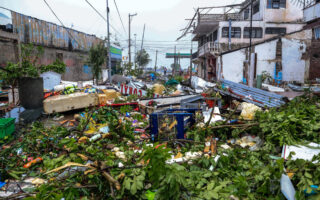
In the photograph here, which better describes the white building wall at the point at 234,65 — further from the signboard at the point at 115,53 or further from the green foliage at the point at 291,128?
the signboard at the point at 115,53

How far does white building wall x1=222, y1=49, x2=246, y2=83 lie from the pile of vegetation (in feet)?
48.4

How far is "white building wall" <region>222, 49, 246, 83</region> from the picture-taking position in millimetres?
18141

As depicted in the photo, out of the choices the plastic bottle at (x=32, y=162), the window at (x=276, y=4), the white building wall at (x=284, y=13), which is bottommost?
the plastic bottle at (x=32, y=162)

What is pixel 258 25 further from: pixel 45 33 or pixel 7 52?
pixel 7 52

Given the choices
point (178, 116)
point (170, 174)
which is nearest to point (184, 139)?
point (178, 116)

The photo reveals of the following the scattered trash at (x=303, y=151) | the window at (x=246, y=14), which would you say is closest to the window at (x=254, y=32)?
the window at (x=246, y=14)

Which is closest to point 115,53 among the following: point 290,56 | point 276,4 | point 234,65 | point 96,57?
point 96,57

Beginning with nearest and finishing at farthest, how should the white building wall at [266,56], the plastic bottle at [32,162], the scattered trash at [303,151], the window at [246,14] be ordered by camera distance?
the scattered trash at [303,151], the plastic bottle at [32,162], the white building wall at [266,56], the window at [246,14]

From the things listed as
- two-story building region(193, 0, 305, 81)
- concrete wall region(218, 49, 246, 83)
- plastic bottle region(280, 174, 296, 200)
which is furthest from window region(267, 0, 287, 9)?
plastic bottle region(280, 174, 296, 200)

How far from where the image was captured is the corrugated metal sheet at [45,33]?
14648mm

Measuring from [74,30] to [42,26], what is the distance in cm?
380

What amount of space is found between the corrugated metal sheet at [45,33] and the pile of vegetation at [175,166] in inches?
521

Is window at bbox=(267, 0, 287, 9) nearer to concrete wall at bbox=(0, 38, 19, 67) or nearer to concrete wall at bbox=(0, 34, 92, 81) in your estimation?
concrete wall at bbox=(0, 34, 92, 81)

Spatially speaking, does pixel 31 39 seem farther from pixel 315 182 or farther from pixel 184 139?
pixel 315 182
